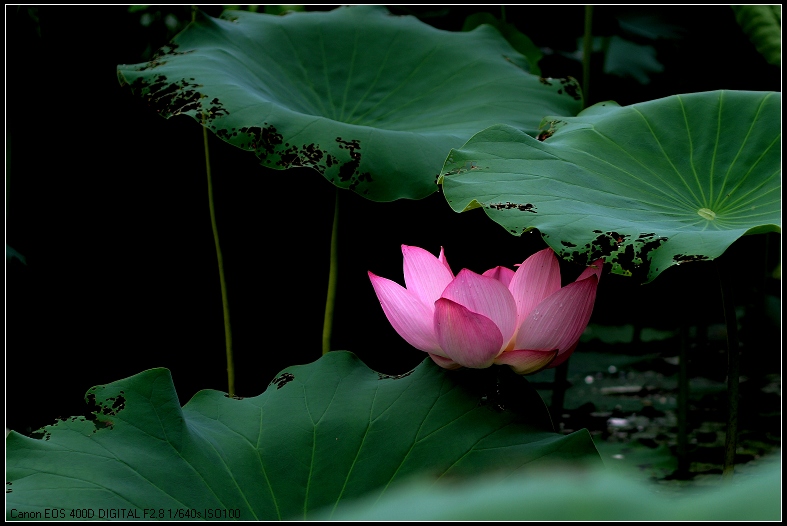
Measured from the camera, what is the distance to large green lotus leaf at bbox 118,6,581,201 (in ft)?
2.71

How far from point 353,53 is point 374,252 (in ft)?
1.44

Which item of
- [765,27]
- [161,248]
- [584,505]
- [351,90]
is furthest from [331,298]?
[765,27]

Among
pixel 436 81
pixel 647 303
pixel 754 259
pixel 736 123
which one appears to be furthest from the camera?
pixel 754 259

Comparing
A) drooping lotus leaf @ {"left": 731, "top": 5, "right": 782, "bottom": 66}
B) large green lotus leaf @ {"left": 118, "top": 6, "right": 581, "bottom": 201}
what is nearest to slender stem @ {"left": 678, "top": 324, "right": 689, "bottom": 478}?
large green lotus leaf @ {"left": 118, "top": 6, "right": 581, "bottom": 201}

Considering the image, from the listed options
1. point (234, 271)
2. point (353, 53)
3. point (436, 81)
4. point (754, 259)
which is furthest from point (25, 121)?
point (754, 259)

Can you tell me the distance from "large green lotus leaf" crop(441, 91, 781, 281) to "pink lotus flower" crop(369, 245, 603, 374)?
4 cm

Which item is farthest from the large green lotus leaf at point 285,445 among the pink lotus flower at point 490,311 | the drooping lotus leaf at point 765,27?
the drooping lotus leaf at point 765,27

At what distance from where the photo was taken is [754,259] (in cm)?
170

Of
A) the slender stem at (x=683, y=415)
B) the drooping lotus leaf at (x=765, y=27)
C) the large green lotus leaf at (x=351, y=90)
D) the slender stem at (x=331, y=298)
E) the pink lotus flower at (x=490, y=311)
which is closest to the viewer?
the pink lotus flower at (x=490, y=311)

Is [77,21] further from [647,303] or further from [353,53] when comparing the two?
[647,303]

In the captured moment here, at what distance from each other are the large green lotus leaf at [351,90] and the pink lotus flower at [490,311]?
9.5 inches

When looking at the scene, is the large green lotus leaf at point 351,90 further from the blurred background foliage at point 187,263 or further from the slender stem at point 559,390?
the slender stem at point 559,390

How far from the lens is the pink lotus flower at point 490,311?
554mm

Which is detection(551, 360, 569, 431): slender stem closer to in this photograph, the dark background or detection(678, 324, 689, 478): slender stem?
detection(678, 324, 689, 478): slender stem
